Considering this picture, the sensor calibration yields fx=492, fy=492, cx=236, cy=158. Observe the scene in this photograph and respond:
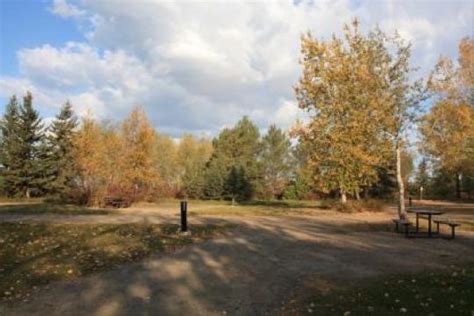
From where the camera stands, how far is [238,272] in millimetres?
10094

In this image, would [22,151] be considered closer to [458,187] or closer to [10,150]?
[10,150]

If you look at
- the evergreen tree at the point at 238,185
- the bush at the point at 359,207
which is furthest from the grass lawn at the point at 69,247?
the evergreen tree at the point at 238,185

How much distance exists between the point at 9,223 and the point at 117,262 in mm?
8717

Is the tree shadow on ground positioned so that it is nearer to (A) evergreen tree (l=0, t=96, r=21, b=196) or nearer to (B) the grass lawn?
(B) the grass lawn

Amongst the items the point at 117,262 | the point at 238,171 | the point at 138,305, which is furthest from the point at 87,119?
the point at 138,305

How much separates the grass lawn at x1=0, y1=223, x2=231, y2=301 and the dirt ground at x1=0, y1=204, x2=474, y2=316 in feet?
1.94

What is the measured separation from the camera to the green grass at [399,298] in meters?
6.68

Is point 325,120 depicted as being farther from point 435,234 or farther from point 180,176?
point 180,176

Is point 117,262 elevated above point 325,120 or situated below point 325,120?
below

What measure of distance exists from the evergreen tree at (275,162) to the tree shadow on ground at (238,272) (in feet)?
139

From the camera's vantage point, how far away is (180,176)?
66000 millimetres

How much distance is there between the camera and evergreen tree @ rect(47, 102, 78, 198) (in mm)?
45031

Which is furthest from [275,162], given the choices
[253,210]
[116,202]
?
[253,210]

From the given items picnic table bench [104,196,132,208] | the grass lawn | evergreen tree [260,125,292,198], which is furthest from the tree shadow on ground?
evergreen tree [260,125,292,198]
